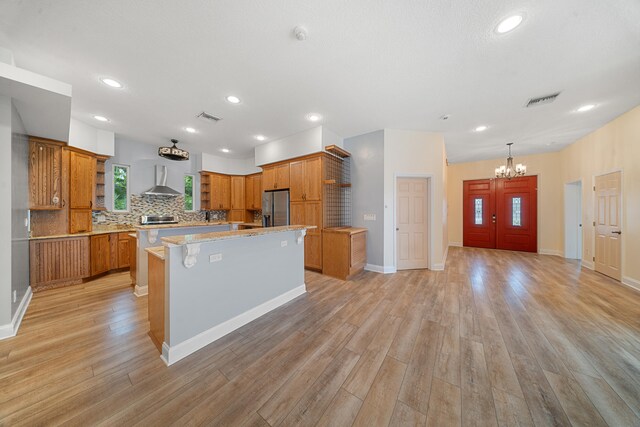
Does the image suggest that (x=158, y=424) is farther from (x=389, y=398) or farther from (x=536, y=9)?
(x=536, y=9)

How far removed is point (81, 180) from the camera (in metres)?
4.03

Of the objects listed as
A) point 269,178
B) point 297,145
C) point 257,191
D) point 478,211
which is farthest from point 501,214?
point 257,191

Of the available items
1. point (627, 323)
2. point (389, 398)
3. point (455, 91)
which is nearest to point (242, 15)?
point (455, 91)

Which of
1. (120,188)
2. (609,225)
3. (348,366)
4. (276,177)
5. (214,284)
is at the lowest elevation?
(348,366)

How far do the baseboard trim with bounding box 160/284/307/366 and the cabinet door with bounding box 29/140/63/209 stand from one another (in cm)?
393

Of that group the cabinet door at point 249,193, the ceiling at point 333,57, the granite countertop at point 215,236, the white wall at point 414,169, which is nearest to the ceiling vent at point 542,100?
the ceiling at point 333,57

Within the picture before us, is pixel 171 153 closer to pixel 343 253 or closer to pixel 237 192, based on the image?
pixel 237 192

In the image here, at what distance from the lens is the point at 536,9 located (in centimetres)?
171

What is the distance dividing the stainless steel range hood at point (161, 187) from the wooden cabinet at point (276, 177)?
2410 mm

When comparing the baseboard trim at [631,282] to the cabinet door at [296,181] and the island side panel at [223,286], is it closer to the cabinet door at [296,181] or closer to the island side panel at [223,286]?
the island side panel at [223,286]

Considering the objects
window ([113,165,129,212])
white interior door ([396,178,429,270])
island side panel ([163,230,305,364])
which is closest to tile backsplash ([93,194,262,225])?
window ([113,165,129,212])

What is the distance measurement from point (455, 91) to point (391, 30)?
164cm

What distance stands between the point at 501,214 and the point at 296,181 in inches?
275

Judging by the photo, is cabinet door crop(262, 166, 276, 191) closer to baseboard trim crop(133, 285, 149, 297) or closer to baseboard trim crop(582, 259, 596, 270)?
baseboard trim crop(133, 285, 149, 297)
